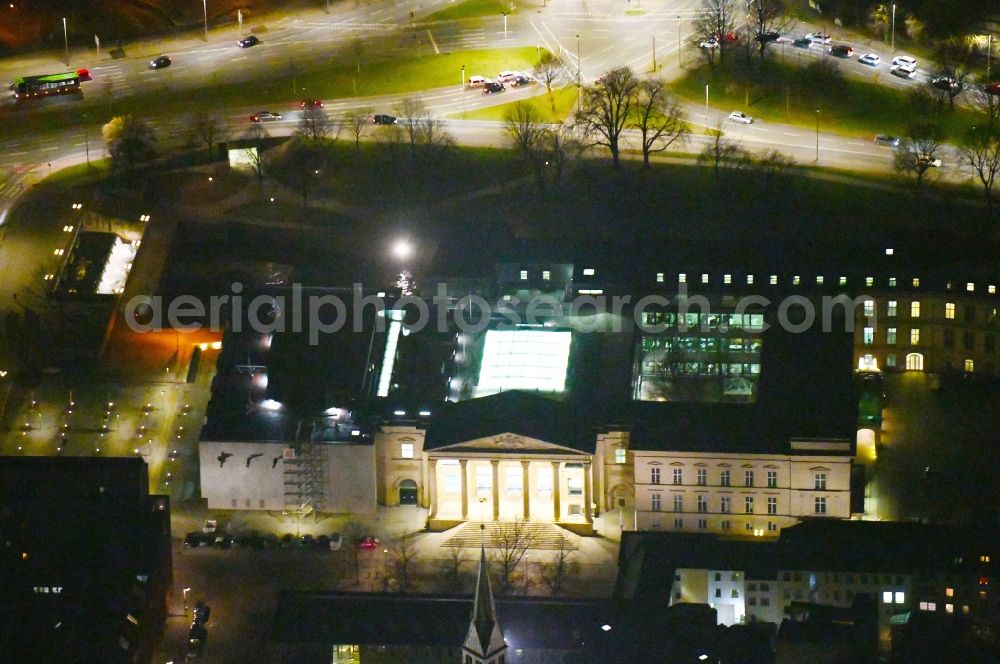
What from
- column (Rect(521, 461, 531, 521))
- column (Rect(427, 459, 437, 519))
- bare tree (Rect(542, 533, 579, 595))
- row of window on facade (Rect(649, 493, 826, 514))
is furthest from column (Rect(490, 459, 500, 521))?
row of window on facade (Rect(649, 493, 826, 514))

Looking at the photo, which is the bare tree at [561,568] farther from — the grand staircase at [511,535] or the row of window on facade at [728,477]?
the row of window on facade at [728,477]

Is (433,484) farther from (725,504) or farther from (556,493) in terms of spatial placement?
(725,504)

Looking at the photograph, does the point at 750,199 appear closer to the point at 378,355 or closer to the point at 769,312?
the point at 769,312

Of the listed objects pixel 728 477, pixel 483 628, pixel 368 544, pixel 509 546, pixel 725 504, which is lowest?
pixel 483 628

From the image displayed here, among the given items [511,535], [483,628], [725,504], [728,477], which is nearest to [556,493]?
[511,535]

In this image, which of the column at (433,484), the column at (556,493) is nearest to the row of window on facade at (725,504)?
the column at (556,493)

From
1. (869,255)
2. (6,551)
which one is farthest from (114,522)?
(869,255)
